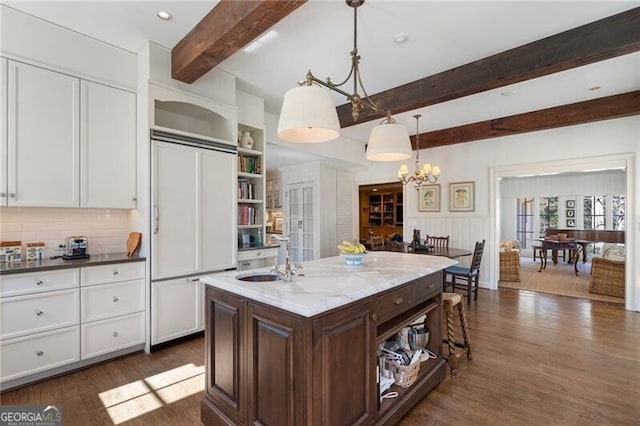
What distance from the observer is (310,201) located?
22.0 ft

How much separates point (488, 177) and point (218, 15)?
520cm

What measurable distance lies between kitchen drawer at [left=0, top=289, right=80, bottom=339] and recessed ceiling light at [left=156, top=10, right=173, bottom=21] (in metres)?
2.39

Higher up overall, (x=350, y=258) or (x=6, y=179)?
(x=6, y=179)

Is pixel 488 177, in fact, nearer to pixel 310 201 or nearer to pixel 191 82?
pixel 310 201

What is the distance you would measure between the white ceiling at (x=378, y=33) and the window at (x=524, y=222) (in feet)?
22.9

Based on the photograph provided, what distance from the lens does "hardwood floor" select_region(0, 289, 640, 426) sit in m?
2.02

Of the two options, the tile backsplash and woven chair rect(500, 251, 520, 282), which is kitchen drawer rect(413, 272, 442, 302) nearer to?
the tile backsplash

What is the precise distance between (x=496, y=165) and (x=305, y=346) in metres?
5.50

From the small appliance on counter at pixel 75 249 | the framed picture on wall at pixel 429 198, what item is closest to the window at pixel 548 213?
the framed picture on wall at pixel 429 198

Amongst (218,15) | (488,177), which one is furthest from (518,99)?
(218,15)

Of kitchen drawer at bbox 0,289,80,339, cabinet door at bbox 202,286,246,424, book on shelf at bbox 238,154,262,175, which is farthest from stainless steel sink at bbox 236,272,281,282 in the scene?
book on shelf at bbox 238,154,262,175

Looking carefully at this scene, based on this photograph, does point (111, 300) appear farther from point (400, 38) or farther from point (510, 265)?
point (510, 265)

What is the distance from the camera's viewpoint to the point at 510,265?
6.10m

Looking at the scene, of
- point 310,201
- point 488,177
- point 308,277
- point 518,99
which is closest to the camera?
point 308,277
